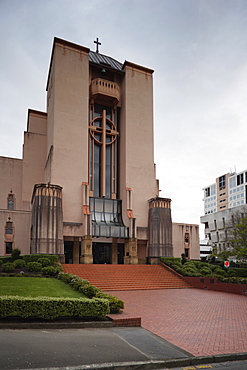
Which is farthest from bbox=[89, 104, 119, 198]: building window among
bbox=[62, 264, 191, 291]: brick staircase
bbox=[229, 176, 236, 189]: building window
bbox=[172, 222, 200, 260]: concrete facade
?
bbox=[229, 176, 236, 189]: building window

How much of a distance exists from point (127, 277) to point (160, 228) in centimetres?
1015

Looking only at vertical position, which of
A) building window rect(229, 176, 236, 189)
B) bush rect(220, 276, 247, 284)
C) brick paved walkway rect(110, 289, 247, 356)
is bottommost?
brick paved walkway rect(110, 289, 247, 356)

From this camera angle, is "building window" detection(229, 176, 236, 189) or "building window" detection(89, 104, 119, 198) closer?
"building window" detection(89, 104, 119, 198)

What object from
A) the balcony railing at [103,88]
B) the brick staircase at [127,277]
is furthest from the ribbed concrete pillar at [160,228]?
the balcony railing at [103,88]

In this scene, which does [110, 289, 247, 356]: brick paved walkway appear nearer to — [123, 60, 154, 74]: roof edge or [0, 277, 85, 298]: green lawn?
[0, 277, 85, 298]: green lawn

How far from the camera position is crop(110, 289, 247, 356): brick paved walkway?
8953 millimetres

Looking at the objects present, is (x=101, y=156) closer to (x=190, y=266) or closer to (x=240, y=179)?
(x=190, y=266)

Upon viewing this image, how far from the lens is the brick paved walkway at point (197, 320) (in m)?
8.95

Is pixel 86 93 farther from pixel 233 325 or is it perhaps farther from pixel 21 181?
pixel 233 325

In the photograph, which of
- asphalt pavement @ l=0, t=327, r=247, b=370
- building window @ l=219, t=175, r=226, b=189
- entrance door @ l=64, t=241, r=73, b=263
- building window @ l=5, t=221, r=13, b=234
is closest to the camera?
asphalt pavement @ l=0, t=327, r=247, b=370

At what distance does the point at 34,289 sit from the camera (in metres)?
15.4

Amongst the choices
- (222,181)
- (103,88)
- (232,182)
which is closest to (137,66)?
(103,88)

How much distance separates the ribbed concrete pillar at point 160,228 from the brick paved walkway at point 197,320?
14829mm

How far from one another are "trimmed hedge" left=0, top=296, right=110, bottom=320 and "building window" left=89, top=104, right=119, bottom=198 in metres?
25.6
